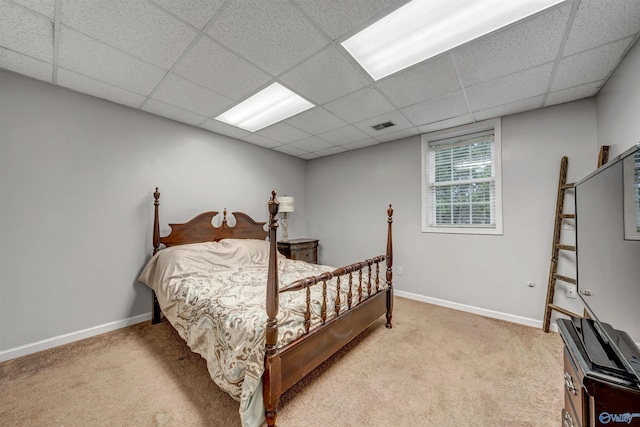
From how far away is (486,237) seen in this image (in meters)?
2.94

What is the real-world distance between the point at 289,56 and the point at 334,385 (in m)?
2.43

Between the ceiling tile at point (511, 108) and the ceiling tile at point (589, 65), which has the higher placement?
the ceiling tile at point (511, 108)

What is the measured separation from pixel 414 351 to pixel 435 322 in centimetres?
74

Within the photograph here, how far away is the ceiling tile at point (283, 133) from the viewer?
3166 mm

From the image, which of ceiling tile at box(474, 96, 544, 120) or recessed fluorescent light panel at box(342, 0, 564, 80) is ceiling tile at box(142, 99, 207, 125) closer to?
recessed fluorescent light panel at box(342, 0, 564, 80)

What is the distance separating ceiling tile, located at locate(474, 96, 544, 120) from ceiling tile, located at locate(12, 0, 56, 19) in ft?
11.8

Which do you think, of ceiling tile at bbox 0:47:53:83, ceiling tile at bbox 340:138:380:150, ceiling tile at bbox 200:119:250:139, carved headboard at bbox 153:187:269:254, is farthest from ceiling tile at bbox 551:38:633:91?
ceiling tile at bbox 0:47:53:83

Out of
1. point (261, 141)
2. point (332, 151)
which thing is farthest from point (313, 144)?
point (261, 141)

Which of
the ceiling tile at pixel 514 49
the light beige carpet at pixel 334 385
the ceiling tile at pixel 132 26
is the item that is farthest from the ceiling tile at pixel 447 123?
the ceiling tile at pixel 132 26

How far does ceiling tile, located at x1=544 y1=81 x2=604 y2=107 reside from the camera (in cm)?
217

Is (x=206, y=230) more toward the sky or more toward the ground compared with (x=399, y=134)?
more toward the ground

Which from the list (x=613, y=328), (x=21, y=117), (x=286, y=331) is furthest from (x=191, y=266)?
(x=613, y=328)

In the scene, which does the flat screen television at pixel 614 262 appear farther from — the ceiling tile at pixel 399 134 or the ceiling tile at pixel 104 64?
the ceiling tile at pixel 104 64

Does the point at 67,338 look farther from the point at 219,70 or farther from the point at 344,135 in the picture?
the point at 344,135
